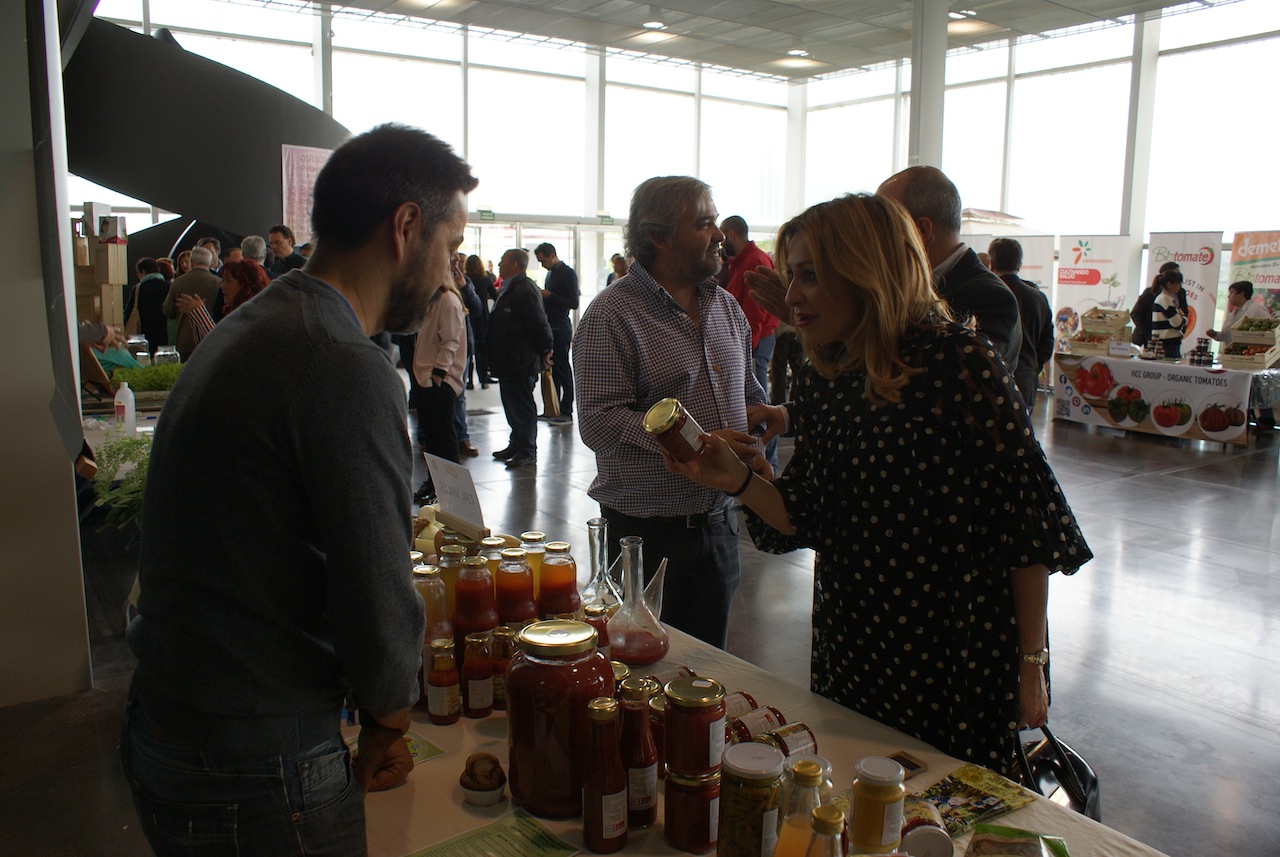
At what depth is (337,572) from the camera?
3.17 ft

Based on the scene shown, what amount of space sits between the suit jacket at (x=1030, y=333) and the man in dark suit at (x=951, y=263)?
2438mm

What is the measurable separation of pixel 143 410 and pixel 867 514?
390 centimetres

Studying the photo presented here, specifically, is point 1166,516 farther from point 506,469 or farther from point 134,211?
point 134,211

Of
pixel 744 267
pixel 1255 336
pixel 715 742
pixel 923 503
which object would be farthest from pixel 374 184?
pixel 1255 336

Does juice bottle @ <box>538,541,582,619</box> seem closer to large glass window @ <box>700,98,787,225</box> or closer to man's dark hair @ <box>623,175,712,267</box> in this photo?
man's dark hair @ <box>623,175,712,267</box>

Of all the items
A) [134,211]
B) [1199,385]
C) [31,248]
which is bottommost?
[1199,385]

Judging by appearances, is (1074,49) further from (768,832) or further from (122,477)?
(768,832)

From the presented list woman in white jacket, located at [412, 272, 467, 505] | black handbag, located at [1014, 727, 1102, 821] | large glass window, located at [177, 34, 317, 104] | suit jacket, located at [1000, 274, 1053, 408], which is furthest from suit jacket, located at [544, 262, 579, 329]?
black handbag, located at [1014, 727, 1102, 821]

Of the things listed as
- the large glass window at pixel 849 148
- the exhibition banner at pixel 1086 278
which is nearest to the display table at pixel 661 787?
the exhibition banner at pixel 1086 278

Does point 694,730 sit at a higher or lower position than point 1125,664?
higher

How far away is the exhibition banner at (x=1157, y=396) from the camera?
8133mm

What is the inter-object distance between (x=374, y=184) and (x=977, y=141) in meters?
16.4

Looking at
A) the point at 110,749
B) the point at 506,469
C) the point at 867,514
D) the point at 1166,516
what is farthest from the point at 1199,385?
the point at 110,749

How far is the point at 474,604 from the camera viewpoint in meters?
1.58
